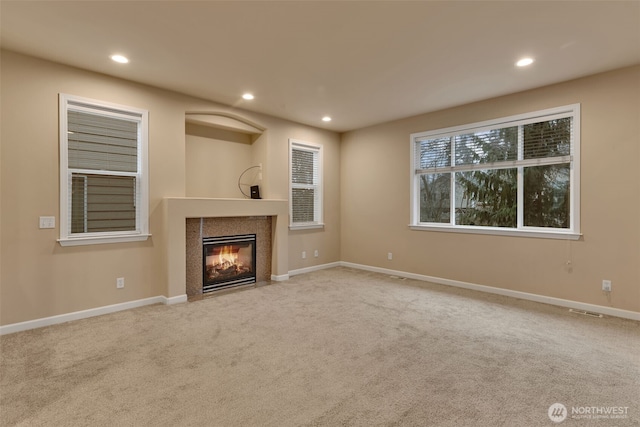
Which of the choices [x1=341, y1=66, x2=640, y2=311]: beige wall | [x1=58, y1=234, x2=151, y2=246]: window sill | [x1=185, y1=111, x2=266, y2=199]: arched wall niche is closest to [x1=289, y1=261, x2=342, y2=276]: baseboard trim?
[x1=341, y1=66, x2=640, y2=311]: beige wall

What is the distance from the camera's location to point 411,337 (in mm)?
3023

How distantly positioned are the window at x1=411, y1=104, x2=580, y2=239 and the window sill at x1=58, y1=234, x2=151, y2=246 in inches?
164

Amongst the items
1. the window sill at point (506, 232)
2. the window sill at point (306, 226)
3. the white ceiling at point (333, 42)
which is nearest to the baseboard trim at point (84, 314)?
the window sill at point (306, 226)

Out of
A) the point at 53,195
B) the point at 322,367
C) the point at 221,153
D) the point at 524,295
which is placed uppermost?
the point at 221,153

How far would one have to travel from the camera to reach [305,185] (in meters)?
6.01

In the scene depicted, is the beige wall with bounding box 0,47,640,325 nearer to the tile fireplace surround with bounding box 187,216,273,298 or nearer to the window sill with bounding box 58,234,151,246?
the window sill with bounding box 58,234,151,246

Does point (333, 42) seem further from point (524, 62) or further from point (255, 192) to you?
point (255, 192)

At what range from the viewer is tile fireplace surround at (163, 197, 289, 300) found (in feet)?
13.3

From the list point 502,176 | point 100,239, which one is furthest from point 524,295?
Result: point 100,239

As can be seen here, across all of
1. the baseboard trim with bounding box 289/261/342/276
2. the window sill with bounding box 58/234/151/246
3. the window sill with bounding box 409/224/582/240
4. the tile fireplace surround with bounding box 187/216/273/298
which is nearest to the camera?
the window sill with bounding box 58/234/151/246

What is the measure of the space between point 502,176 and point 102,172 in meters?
5.20

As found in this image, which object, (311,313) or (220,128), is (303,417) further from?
(220,128)

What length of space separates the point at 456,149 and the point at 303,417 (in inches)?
173

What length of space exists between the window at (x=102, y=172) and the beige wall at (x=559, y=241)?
3.91 m
